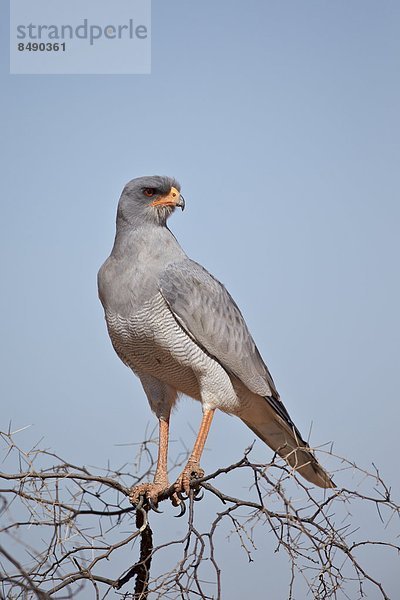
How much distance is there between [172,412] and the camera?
179 inches

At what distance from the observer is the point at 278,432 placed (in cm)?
479

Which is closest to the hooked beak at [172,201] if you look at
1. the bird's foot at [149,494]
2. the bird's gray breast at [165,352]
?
the bird's gray breast at [165,352]

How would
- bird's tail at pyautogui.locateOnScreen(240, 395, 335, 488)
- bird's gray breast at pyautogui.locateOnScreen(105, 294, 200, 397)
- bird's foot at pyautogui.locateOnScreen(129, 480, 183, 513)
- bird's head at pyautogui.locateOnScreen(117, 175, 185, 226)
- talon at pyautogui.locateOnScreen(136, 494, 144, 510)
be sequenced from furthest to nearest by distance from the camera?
bird's tail at pyautogui.locateOnScreen(240, 395, 335, 488) → bird's head at pyautogui.locateOnScreen(117, 175, 185, 226) → bird's gray breast at pyautogui.locateOnScreen(105, 294, 200, 397) → bird's foot at pyautogui.locateOnScreen(129, 480, 183, 513) → talon at pyautogui.locateOnScreen(136, 494, 144, 510)

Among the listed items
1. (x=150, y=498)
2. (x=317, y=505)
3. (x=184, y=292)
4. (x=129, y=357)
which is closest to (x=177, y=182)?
(x=184, y=292)

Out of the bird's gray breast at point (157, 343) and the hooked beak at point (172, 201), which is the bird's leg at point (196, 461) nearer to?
the bird's gray breast at point (157, 343)

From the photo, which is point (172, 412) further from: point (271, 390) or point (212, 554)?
point (212, 554)

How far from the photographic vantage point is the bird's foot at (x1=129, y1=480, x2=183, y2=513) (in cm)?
394

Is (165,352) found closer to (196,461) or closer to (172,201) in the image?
(196,461)

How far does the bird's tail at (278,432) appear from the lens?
4602mm

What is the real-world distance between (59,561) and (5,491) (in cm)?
31

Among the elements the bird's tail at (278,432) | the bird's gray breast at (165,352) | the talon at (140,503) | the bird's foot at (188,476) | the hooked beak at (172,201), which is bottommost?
the talon at (140,503)

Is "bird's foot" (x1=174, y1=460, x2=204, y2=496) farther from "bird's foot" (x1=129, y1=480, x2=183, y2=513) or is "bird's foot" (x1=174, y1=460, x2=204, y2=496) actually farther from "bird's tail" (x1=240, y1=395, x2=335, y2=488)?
"bird's tail" (x1=240, y1=395, x2=335, y2=488)

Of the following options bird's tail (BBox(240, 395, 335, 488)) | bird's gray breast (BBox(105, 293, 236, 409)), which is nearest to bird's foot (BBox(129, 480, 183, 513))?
bird's gray breast (BBox(105, 293, 236, 409))

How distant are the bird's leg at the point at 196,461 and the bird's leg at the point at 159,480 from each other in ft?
0.30
